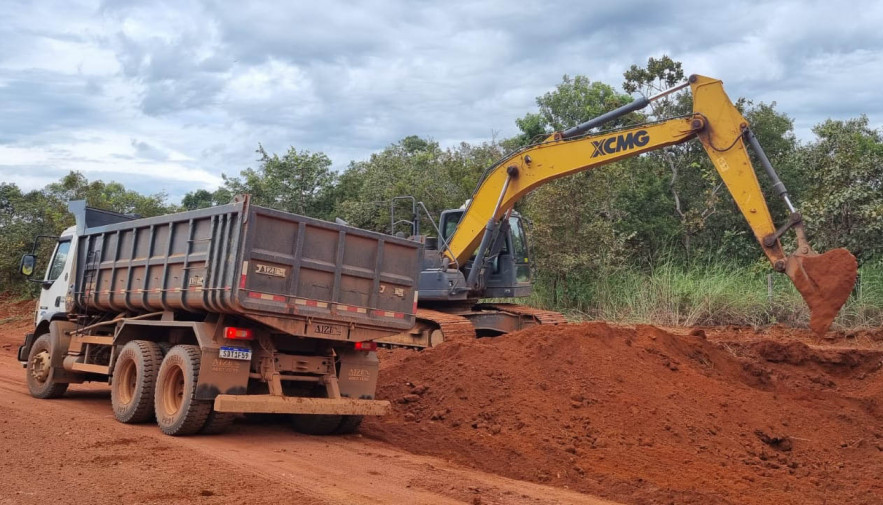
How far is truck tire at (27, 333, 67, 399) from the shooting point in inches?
465

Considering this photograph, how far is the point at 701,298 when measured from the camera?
1973cm

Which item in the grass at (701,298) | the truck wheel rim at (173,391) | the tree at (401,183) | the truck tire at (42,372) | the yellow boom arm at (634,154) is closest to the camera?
the truck wheel rim at (173,391)

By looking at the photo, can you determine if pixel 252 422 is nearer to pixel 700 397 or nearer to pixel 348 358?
pixel 348 358

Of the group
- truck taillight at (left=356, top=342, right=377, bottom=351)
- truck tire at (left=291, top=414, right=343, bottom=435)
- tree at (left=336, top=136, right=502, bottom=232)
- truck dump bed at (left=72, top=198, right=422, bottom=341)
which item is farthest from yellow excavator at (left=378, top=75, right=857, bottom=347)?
tree at (left=336, top=136, right=502, bottom=232)

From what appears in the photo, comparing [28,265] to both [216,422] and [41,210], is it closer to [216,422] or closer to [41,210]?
[216,422]

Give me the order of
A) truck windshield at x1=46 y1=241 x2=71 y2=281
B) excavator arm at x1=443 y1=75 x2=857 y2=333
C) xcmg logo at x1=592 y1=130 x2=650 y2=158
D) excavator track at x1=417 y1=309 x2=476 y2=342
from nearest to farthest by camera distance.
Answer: excavator arm at x1=443 y1=75 x2=857 y2=333
truck windshield at x1=46 y1=241 x2=71 y2=281
xcmg logo at x1=592 y1=130 x2=650 y2=158
excavator track at x1=417 y1=309 x2=476 y2=342

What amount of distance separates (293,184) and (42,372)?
716 inches

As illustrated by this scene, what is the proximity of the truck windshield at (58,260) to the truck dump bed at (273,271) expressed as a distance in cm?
226

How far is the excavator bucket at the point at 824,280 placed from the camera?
35.3ft

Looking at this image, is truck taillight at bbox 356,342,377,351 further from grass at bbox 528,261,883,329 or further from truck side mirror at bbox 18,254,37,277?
grass at bbox 528,261,883,329

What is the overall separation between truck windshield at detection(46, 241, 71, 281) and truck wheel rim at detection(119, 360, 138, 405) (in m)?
3.00

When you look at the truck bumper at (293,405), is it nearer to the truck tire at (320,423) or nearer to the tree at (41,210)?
the truck tire at (320,423)

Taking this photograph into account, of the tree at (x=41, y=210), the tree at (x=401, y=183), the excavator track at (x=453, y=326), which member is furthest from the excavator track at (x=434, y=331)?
the tree at (x=41, y=210)

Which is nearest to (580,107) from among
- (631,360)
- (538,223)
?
(538,223)
